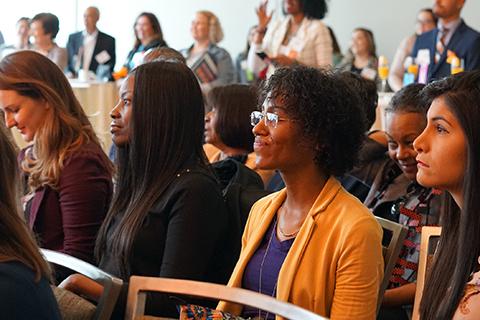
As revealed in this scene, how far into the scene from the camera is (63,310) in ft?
5.86

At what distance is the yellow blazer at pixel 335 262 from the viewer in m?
1.92

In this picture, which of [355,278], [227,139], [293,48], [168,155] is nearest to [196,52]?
[293,48]

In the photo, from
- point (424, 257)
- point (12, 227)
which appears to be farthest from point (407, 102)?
point (12, 227)

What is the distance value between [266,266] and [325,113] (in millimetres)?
395

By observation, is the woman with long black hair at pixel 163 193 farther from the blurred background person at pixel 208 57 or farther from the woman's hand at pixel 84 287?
the blurred background person at pixel 208 57

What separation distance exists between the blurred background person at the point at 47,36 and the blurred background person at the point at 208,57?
142cm

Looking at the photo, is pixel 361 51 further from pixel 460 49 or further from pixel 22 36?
pixel 22 36

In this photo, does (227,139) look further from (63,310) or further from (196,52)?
(196,52)

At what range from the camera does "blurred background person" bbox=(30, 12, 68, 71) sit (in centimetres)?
826

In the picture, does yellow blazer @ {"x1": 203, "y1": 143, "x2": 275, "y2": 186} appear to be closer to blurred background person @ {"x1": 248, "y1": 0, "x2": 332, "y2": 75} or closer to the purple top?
the purple top

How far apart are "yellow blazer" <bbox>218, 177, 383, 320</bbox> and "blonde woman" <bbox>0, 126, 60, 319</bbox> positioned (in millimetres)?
662

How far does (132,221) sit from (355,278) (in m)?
0.69

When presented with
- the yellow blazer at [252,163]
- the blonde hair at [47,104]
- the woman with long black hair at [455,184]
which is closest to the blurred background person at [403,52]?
the yellow blazer at [252,163]

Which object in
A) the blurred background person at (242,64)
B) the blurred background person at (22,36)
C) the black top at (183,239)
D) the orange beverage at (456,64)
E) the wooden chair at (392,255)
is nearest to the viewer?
the wooden chair at (392,255)
